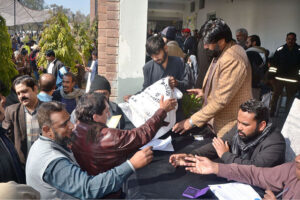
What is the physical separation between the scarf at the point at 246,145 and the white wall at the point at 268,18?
208 inches

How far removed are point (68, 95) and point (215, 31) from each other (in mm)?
2300

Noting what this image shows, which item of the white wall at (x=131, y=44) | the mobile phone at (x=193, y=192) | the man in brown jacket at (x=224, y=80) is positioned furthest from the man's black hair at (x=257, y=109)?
the white wall at (x=131, y=44)

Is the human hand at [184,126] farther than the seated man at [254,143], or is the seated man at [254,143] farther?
the human hand at [184,126]

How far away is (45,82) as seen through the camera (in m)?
3.24

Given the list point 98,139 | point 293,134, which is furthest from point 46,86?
point 293,134

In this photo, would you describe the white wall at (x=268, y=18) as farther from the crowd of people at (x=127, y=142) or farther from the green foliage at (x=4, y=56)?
the green foliage at (x=4, y=56)

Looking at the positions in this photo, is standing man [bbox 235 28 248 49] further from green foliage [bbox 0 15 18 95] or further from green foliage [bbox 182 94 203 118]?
green foliage [bbox 0 15 18 95]

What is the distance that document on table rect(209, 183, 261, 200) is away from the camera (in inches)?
69.0

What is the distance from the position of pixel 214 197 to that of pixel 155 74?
1826 millimetres

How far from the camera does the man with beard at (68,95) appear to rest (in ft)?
12.2

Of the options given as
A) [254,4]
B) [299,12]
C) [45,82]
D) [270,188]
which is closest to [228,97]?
[270,188]

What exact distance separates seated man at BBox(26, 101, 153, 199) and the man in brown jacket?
90 centimetres

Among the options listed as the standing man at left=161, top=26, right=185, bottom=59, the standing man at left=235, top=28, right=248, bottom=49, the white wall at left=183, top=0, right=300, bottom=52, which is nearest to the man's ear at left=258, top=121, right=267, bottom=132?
the standing man at left=161, top=26, right=185, bottom=59

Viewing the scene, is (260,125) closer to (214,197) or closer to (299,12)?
(214,197)
